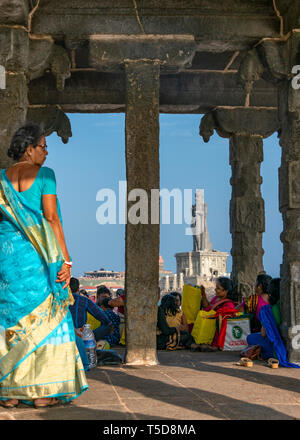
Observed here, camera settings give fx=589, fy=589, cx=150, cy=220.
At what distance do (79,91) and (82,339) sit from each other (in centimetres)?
497

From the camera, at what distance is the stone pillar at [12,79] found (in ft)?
20.6

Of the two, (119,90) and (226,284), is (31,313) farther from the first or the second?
(119,90)

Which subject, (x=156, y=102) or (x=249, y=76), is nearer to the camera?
(x=156, y=102)

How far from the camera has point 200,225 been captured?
3428 centimetres

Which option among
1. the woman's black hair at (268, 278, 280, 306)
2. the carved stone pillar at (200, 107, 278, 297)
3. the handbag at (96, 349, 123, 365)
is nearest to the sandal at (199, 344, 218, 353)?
the woman's black hair at (268, 278, 280, 306)

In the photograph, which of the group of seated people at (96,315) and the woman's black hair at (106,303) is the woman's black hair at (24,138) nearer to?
the group of seated people at (96,315)

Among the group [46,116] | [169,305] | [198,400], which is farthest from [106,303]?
[198,400]

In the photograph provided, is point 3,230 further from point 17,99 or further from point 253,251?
point 253,251

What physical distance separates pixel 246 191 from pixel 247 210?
1.16 ft

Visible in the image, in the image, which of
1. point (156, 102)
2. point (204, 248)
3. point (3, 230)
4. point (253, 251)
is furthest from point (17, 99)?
point (204, 248)

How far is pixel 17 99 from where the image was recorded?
6.32 metres

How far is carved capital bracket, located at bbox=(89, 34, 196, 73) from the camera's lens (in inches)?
270

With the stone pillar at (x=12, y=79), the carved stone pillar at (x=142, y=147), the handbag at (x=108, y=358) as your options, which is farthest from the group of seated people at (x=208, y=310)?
the stone pillar at (x=12, y=79)

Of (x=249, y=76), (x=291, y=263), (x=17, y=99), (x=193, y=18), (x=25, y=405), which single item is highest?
(x=193, y=18)
